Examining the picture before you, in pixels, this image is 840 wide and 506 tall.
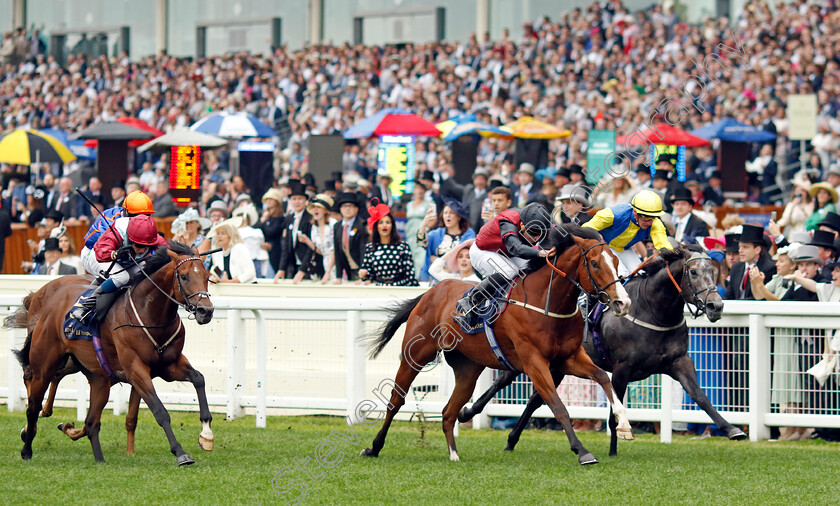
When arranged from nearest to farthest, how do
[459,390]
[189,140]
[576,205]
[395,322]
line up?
[459,390], [395,322], [576,205], [189,140]

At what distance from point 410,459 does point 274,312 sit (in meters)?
2.21

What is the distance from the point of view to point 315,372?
9414mm

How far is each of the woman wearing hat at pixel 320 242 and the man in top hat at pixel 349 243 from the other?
14cm

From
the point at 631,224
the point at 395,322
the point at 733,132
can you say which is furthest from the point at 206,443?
the point at 733,132

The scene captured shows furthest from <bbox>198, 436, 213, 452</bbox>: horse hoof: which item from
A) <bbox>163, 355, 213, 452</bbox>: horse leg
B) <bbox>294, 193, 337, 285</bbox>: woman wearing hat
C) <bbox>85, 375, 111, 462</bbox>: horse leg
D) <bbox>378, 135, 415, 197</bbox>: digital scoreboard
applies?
<bbox>378, 135, 415, 197</bbox>: digital scoreboard

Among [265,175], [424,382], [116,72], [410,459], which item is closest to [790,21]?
[265,175]

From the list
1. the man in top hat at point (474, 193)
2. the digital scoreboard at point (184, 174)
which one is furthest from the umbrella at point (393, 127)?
the digital scoreboard at point (184, 174)

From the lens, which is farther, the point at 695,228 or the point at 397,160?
the point at 397,160

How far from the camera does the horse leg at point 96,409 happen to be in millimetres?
7488

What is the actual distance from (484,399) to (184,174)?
365 centimetres

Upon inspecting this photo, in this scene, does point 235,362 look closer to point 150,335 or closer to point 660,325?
point 150,335

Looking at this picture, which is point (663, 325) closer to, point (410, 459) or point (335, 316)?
point (410, 459)

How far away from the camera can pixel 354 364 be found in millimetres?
9180

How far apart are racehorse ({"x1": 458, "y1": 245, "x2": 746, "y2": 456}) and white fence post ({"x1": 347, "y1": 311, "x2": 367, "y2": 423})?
1.44m
